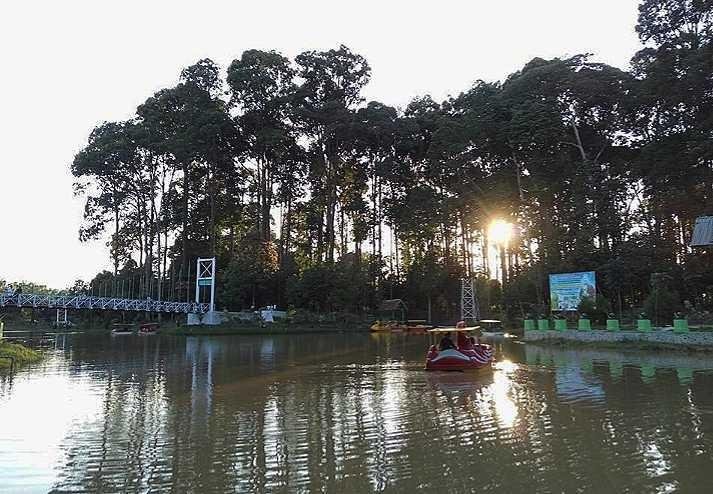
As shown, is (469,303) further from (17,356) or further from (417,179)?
(17,356)

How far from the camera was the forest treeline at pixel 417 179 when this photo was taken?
35.4 m

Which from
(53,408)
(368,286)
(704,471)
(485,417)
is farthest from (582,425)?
(368,286)

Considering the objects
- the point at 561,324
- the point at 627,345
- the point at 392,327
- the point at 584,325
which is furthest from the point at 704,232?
the point at 392,327

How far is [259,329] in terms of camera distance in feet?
147

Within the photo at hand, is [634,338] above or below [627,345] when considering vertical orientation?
above

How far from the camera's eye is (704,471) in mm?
6613

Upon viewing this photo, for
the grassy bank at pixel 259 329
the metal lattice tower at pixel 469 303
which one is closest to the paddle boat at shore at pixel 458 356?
the grassy bank at pixel 259 329

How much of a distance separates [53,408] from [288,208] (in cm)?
4649

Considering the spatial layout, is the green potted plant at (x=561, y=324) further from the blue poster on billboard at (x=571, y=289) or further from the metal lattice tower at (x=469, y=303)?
the metal lattice tower at (x=469, y=303)

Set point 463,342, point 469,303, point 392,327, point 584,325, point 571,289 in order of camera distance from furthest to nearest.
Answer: point 469,303, point 392,327, point 571,289, point 584,325, point 463,342

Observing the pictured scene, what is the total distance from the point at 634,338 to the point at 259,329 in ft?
92.0

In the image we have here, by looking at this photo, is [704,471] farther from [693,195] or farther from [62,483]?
[693,195]

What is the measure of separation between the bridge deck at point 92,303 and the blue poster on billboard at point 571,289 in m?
27.5

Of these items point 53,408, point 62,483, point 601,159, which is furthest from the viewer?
point 601,159
